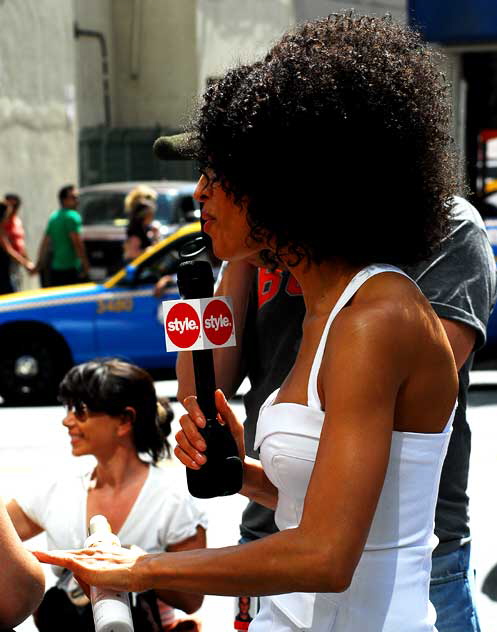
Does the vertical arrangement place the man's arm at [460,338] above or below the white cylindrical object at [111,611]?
above

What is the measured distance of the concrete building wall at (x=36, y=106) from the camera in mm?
20016

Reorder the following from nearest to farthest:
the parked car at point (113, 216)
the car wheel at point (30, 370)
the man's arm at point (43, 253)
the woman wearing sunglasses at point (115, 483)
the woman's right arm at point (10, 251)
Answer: the woman wearing sunglasses at point (115, 483) < the car wheel at point (30, 370) < the woman's right arm at point (10, 251) < the man's arm at point (43, 253) < the parked car at point (113, 216)

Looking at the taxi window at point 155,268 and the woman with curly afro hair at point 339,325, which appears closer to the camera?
the woman with curly afro hair at point 339,325

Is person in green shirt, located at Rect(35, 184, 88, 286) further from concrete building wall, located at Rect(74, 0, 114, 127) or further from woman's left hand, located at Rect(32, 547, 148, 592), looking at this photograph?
woman's left hand, located at Rect(32, 547, 148, 592)

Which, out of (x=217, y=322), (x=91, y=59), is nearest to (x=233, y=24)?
(x=91, y=59)

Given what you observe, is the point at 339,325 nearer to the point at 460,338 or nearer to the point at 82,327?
the point at 460,338

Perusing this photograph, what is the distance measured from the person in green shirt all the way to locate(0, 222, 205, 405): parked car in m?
3.72

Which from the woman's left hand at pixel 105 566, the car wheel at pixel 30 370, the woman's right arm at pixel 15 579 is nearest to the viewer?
the woman's left hand at pixel 105 566

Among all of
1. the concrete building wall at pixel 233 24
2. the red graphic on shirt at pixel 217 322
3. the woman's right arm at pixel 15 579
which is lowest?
the woman's right arm at pixel 15 579

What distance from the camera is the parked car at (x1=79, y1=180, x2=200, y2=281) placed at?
16609 millimetres

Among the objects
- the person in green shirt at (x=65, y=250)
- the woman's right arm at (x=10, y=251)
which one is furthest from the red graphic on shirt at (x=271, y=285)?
the person in green shirt at (x=65, y=250)

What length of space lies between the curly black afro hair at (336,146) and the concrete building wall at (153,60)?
26.3 meters

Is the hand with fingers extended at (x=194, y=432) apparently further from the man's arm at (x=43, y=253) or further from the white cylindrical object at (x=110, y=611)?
the man's arm at (x=43, y=253)

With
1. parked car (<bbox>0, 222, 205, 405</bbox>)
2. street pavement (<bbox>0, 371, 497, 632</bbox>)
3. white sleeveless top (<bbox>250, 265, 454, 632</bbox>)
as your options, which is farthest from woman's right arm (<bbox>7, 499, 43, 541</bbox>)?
parked car (<bbox>0, 222, 205, 405</bbox>)
